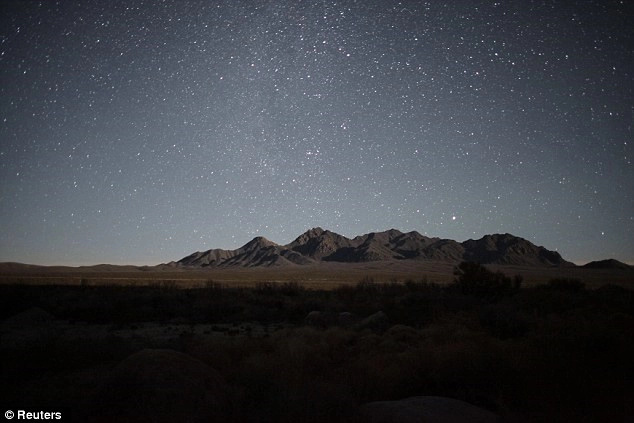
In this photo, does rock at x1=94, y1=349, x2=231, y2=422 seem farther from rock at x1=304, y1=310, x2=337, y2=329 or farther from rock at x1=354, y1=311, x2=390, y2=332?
rock at x1=304, y1=310, x2=337, y2=329

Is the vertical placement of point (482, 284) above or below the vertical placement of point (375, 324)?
above

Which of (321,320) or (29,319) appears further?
(321,320)

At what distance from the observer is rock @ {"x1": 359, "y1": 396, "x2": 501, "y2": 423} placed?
5.80 meters

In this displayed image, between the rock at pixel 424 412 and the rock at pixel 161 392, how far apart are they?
7.19 ft

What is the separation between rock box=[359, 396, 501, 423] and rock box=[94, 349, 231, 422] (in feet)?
7.19

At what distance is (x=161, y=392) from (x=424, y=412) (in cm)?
383

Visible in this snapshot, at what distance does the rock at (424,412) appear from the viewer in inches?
228

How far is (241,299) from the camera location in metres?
31.5

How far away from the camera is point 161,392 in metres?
5.81

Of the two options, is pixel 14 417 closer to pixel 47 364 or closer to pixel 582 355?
pixel 47 364

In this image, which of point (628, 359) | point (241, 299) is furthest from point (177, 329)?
point (628, 359)

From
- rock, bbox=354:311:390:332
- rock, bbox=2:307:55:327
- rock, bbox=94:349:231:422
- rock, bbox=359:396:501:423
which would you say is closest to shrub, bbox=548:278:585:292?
rock, bbox=354:311:390:332

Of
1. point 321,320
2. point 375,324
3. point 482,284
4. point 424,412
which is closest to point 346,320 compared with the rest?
point 321,320

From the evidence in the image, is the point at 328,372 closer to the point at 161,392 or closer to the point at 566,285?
the point at 161,392
